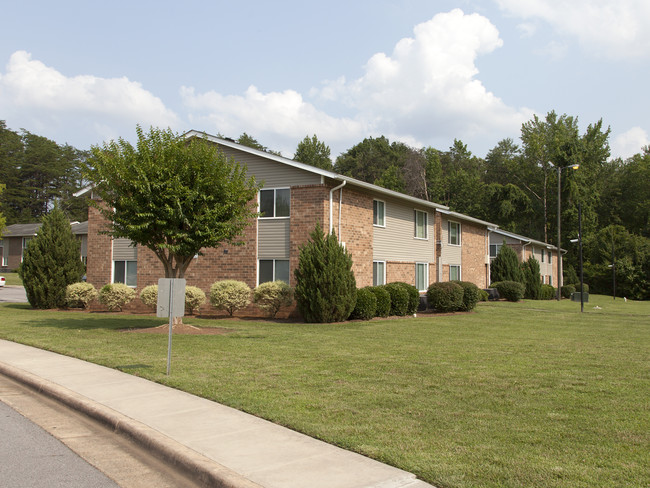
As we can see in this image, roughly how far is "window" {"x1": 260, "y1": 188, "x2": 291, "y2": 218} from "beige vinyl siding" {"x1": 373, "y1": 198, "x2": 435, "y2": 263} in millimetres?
4573

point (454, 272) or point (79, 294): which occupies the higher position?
point (454, 272)

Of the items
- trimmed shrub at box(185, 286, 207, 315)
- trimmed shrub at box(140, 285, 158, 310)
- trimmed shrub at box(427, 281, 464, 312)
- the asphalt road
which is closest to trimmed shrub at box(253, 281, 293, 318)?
trimmed shrub at box(185, 286, 207, 315)

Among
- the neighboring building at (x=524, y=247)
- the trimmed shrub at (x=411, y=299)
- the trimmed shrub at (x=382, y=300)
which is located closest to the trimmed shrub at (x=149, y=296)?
the trimmed shrub at (x=382, y=300)

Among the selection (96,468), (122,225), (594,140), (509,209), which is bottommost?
(96,468)

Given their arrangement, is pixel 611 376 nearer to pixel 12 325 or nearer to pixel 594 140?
pixel 12 325

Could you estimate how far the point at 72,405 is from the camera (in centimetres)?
716

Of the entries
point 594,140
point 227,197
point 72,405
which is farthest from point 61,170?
point 72,405

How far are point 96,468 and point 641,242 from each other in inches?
2323

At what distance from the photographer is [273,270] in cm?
2128

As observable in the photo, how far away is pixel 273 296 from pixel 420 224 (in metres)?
11.4

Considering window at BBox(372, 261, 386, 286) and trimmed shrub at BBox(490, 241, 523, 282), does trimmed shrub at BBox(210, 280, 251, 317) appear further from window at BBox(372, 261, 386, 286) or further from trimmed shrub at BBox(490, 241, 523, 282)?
trimmed shrub at BBox(490, 241, 523, 282)

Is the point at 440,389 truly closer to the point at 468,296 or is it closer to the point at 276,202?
the point at 276,202

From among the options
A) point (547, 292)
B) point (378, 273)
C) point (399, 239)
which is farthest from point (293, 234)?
point (547, 292)

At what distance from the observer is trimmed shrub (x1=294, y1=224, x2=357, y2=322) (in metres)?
18.3
